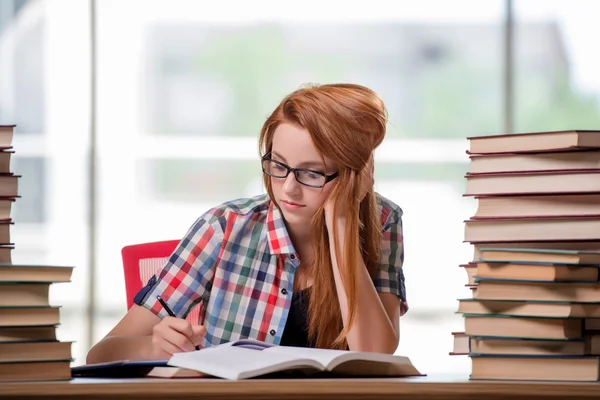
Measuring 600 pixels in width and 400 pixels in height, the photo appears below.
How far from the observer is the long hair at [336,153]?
5.48ft

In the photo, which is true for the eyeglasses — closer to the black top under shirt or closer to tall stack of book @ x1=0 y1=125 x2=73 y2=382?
the black top under shirt

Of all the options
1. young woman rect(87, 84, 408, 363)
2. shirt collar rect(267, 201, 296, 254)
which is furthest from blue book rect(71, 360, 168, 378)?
shirt collar rect(267, 201, 296, 254)

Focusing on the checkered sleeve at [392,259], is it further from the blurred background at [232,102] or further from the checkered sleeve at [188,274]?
the blurred background at [232,102]

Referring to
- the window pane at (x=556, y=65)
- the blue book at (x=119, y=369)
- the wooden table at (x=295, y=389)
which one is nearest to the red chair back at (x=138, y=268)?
the blue book at (x=119, y=369)

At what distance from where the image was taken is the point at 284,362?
1.11m

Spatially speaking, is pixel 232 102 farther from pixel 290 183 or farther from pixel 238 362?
pixel 238 362

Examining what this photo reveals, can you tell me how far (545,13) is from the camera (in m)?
4.31

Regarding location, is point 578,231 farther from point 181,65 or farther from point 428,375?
point 181,65

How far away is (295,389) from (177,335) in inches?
18.4

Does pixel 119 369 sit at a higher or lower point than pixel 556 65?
lower

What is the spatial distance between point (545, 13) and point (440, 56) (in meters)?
0.56

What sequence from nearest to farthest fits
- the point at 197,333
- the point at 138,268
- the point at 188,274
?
the point at 197,333
the point at 188,274
the point at 138,268

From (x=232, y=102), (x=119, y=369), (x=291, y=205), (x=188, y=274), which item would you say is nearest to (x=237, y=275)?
(x=188, y=274)

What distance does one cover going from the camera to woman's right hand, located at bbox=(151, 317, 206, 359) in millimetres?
1501
